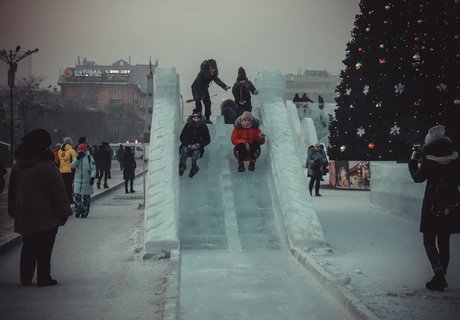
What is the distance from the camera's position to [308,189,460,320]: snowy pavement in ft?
26.6

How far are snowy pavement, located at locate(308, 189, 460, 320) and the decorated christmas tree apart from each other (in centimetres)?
358

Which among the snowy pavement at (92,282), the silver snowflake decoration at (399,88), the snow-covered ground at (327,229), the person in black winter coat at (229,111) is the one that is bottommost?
the snowy pavement at (92,282)

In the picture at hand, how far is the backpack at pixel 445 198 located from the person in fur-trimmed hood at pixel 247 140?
7385 mm

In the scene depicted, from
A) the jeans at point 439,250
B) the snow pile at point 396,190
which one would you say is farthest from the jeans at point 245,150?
the jeans at point 439,250

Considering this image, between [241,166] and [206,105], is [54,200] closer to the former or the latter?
[241,166]

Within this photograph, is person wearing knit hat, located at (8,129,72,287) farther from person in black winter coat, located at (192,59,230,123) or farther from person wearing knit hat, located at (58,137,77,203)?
person wearing knit hat, located at (58,137,77,203)

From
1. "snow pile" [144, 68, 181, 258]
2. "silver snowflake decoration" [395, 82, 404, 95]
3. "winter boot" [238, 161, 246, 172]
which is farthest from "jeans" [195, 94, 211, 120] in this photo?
"silver snowflake decoration" [395, 82, 404, 95]

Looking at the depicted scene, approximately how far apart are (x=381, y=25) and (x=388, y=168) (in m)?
8.66

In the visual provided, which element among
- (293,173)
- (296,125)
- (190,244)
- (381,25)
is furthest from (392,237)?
(296,125)

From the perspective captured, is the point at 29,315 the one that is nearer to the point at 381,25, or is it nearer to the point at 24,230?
the point at 24,230

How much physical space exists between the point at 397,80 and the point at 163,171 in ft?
44.0

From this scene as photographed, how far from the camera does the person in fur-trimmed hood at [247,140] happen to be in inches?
638

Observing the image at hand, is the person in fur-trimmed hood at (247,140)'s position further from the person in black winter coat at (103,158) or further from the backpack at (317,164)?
the person in black winter coat at (103,158)

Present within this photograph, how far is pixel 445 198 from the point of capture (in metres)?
9.00
